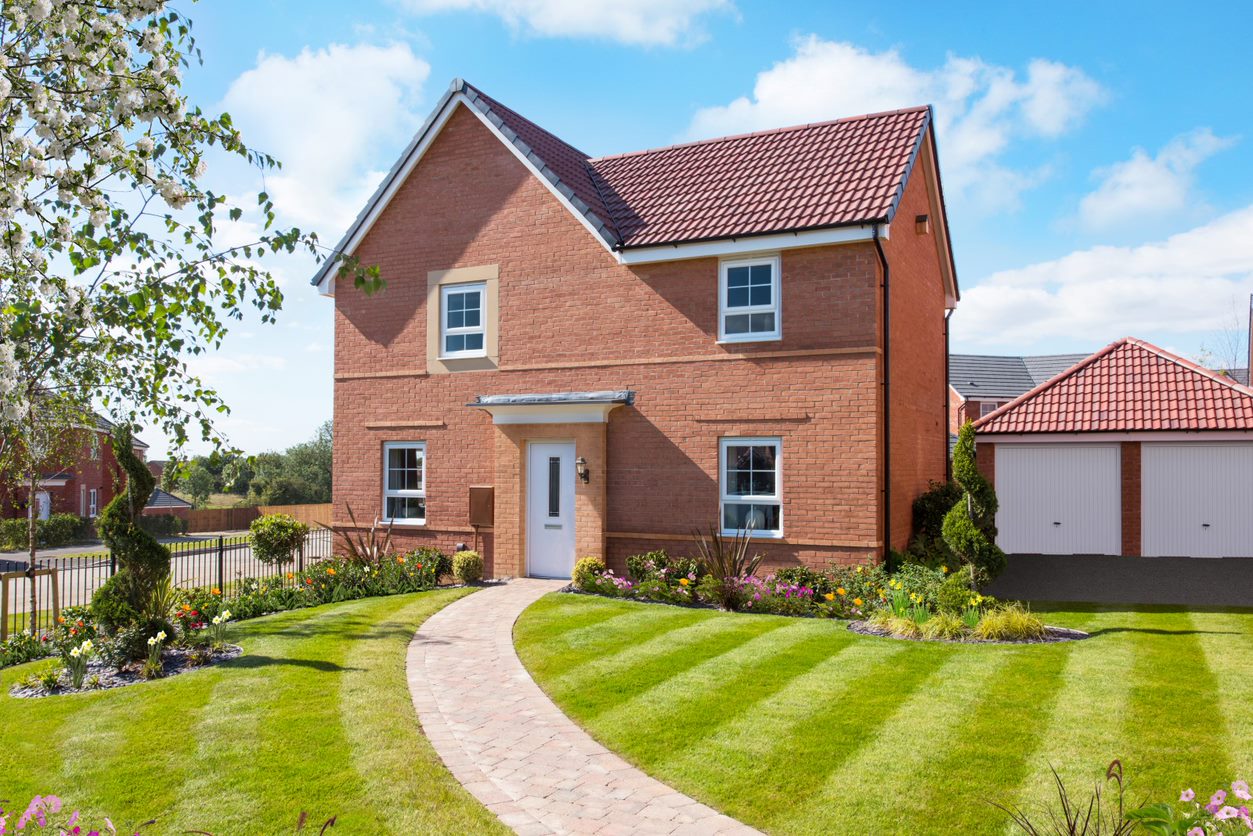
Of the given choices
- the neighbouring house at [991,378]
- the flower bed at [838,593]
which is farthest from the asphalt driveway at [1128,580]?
the neighbouring house at [991,378]

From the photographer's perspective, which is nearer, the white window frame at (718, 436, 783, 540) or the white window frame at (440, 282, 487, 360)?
the white window frame at (718, 436, 783, 540)

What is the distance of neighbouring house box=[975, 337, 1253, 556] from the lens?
63.0 ft

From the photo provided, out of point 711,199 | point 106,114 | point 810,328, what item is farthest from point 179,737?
point 711,199

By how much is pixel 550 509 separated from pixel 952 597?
7734 mm

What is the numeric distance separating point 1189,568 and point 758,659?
42.5 ft

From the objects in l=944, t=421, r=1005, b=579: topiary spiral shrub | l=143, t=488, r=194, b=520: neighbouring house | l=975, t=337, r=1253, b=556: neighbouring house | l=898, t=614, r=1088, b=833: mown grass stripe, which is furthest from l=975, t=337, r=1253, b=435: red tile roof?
l=143, t=488, r=194, b=520: neighbouring house

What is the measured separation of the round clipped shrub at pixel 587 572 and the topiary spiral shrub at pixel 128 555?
6.72 meters

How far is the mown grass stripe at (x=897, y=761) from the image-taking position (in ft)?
19.5

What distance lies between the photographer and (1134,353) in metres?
21.6

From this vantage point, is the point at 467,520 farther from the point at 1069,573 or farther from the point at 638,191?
the point at 1069,573

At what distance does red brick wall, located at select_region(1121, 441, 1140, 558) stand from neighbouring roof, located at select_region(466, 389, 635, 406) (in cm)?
1196

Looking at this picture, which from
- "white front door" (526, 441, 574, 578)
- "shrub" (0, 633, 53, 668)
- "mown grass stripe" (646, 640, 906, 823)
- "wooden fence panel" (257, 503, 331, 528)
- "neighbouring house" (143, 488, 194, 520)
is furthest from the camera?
"neighbouring house" (143, 488, 194, 520)

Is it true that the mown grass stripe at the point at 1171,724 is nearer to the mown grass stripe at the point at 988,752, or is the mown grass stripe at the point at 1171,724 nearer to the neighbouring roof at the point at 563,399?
the mown grass stripe at the point at 988,752

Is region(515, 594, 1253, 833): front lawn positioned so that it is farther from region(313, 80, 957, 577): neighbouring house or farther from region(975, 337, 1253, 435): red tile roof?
region(975, 337, 1253, 435): red tile roof
